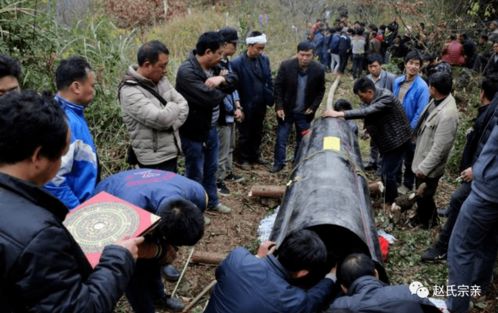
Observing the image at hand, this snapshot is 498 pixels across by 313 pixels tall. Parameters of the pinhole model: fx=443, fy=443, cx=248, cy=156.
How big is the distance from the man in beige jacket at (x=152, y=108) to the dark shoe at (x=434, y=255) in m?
2.60

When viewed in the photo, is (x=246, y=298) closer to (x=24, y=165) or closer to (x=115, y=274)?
(x=115, y=274)

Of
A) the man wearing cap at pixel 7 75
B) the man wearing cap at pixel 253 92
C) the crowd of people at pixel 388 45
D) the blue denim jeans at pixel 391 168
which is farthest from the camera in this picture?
the crowd of people at pixel 388 45

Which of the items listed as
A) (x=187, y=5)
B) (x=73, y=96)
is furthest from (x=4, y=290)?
(x=187, y=5)

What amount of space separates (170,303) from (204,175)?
1.68 meters

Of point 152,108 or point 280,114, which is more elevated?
point 152,108

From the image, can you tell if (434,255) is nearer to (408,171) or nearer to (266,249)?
(408,171)

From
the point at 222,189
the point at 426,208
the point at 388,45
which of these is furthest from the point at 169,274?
the point at 388,45

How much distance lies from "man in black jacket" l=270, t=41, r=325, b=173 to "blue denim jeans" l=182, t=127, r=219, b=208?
1475mm

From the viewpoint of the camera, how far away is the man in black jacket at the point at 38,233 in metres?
1.49

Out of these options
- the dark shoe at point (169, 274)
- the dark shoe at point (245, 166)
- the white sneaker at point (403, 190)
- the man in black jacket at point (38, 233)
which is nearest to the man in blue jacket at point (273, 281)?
the man in black jacket at point (38, 233)

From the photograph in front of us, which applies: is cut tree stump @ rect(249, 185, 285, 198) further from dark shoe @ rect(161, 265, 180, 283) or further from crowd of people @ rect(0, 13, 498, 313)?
dark shoe @ rect(161, 265, 180, 283)

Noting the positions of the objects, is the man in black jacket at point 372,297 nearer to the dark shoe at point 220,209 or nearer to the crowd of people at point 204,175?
the crowd of people at point 204,175

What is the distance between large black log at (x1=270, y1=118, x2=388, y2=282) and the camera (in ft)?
11.1

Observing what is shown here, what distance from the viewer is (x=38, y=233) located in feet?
5.00
